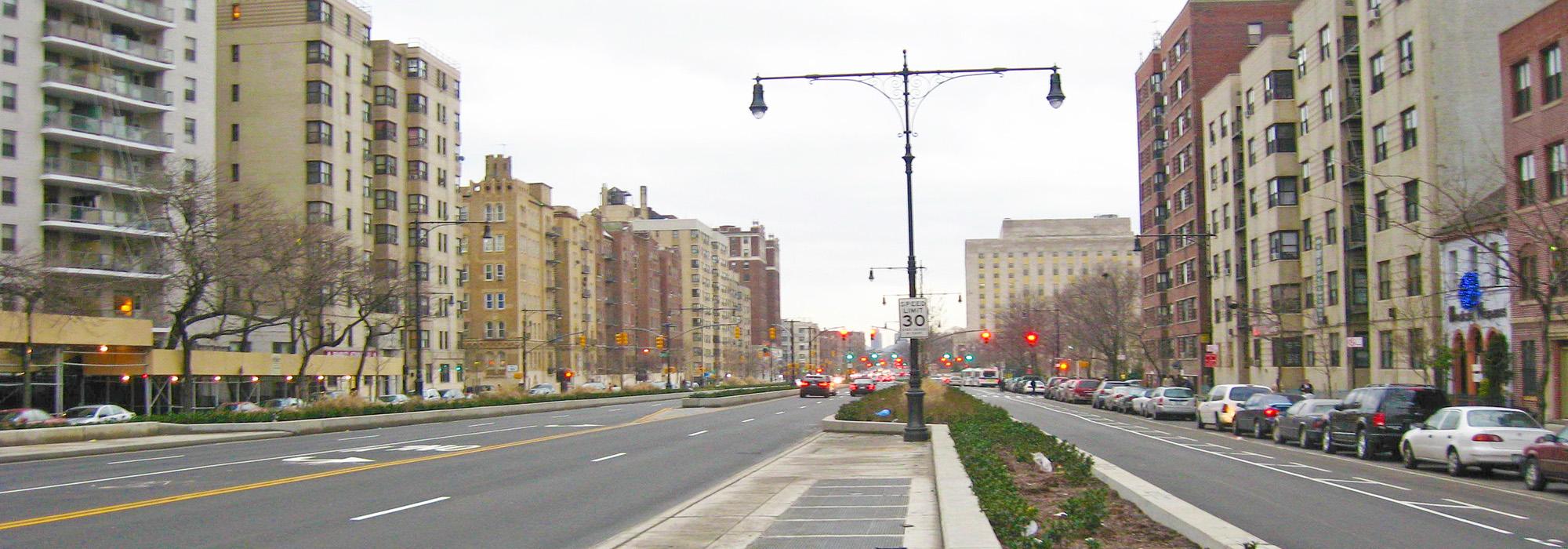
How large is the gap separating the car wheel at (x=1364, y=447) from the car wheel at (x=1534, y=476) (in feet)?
21.5

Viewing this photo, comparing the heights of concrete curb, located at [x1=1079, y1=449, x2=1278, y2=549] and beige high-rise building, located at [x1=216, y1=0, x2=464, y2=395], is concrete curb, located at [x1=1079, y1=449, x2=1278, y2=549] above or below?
below

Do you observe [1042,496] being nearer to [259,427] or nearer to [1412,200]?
[259,427]

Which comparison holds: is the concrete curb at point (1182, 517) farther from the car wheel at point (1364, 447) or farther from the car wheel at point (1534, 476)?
the car wheel at point (1364, 447)

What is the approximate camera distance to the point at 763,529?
13.5m

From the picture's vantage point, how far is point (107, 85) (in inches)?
2520

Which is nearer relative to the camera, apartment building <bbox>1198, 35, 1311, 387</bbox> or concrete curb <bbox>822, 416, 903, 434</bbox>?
concrete curb <bbox>822, 416, 903, 434</bbox>

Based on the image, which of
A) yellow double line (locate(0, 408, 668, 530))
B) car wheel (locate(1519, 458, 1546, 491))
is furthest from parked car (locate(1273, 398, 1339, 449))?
yellow double line (locate(0, 408, 668, 530))

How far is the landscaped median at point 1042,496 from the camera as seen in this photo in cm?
1023

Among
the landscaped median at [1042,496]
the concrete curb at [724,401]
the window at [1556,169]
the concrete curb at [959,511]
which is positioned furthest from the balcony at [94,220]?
the window at [1556,169]

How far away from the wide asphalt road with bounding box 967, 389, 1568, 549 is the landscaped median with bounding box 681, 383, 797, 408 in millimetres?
31702

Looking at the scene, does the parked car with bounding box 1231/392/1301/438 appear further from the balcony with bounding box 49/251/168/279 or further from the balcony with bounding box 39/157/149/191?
the balcony with bounding box 39/157/149/191

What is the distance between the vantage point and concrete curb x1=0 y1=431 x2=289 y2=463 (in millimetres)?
26391

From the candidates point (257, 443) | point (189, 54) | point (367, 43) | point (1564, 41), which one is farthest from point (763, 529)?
point (367, 43)

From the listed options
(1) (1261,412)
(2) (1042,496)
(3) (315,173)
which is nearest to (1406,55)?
(1) (1261,412)
